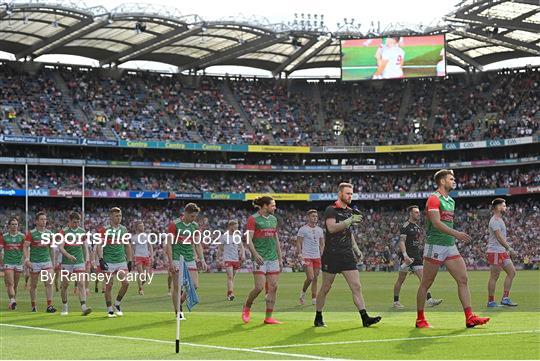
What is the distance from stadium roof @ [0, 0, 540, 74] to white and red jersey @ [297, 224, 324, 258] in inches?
1566

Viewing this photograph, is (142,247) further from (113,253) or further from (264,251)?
(264,251)

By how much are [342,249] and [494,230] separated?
6.18 m

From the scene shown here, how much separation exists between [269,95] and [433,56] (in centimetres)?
1813

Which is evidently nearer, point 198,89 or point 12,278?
point 12,278

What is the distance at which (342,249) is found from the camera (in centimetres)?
1642

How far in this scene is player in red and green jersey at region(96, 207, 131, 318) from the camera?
21.0 metres

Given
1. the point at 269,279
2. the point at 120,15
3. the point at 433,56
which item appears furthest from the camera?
the point at 433,56

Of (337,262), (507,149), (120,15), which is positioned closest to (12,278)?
(337,262)

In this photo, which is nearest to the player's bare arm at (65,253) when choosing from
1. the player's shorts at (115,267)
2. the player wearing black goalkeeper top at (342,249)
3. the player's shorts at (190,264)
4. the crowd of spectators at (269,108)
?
the player's shorts at (115,267)

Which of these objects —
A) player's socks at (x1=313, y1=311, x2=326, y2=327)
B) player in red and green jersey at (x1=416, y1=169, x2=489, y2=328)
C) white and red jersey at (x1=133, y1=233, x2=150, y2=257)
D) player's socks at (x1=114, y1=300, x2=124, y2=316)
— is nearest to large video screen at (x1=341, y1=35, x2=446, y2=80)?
white and red jersey at (x1=133, y1=233, x2=150, y2=257)

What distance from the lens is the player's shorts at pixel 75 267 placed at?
22562 millimetres

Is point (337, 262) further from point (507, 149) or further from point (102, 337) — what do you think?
point (507, 149)

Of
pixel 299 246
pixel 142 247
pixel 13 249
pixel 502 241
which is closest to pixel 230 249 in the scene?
pixel 142 247

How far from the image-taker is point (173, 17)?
63781 millimetres
